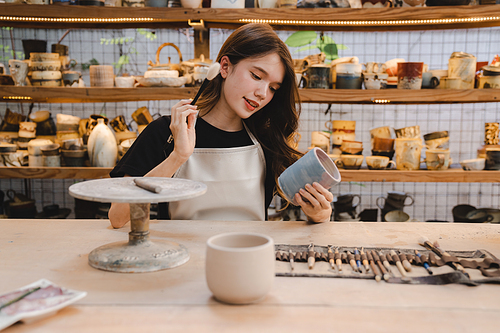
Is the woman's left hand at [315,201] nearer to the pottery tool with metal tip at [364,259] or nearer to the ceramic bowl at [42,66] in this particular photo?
the pottery tool with metal tip at [364,259]

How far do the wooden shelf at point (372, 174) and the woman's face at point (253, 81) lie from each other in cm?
94

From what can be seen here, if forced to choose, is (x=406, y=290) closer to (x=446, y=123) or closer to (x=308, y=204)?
(x=308, y=204)

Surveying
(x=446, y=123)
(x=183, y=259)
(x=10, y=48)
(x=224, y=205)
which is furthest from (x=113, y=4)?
(x=446, y=123)

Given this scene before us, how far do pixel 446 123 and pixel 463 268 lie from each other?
242 cm

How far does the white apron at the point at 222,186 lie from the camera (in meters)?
1.43

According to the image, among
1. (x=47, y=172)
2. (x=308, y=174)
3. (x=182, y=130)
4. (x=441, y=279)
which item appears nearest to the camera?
(x=441, y=279)

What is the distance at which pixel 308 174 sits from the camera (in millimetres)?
1085

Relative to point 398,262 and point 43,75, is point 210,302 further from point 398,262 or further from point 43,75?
point 43,75

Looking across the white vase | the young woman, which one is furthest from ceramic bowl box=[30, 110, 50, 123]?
the young woman

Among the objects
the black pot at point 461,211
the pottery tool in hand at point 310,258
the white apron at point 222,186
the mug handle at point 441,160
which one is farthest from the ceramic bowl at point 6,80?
the black pot at point 461,211

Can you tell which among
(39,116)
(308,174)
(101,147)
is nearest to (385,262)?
(308,174)

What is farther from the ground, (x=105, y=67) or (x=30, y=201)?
(x=105, y=67)

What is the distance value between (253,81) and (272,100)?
9.3 inches

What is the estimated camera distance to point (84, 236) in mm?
1099
